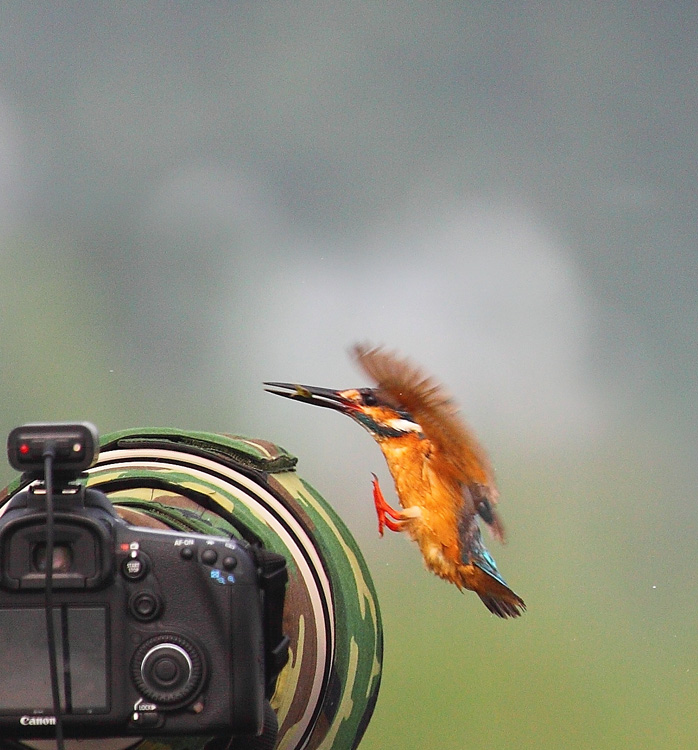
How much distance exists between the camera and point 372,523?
95 centimetres

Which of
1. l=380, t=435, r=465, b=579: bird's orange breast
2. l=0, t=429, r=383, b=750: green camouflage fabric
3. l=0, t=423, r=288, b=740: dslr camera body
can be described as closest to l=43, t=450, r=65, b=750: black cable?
l=0, t=423, r=288, b=740: dslr camera body

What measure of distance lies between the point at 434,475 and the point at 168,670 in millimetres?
454

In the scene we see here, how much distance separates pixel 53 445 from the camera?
0.48 meters

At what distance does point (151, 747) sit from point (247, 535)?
0.14 m

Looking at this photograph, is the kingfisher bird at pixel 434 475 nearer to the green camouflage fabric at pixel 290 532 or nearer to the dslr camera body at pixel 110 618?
the green camouflage fabric at pixel 290 532

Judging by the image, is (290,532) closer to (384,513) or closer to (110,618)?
(110,618)

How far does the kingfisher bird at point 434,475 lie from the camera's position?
917 mm

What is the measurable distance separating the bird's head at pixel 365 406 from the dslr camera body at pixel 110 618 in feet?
1.38

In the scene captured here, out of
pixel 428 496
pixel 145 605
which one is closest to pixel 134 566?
pixel 145 605

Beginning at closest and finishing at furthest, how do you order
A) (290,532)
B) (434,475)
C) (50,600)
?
1. (50,600)
2. (290,532)
3. (434,475)

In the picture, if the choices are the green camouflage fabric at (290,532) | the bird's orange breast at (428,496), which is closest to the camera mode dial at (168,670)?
the green camouflage fabric at (290,532)

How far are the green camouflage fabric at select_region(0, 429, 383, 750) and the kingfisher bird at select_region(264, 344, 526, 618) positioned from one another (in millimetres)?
218

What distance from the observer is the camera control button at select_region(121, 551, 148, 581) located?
0.50 m

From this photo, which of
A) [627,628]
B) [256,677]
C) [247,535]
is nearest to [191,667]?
[256,677]
